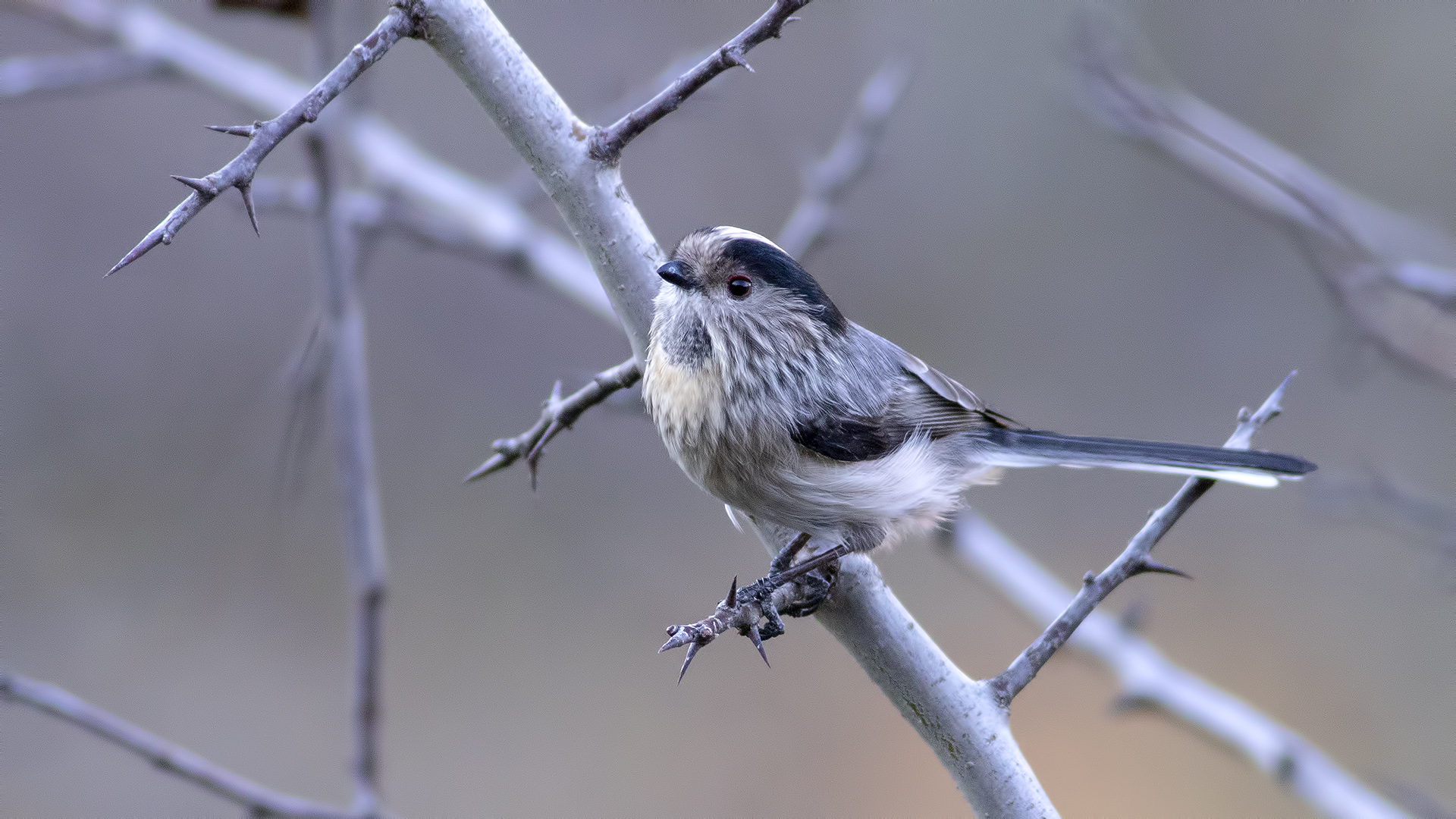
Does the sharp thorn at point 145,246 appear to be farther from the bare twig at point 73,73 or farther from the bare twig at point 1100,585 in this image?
the bare twig at point 73,73

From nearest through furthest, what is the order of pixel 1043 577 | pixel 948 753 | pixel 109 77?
pixel 948 753 < pixel 109 77 < pixel 1043 577

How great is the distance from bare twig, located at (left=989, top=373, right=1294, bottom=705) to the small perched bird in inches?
2.2

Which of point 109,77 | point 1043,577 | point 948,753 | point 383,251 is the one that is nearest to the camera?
point 948,753

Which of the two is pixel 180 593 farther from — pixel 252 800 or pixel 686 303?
pixel 686 303

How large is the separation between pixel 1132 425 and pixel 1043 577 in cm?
290

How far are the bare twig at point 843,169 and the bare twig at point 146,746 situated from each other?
1.49 m

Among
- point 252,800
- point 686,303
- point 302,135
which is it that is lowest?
point 252,800

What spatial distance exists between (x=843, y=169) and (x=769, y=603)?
1555mm

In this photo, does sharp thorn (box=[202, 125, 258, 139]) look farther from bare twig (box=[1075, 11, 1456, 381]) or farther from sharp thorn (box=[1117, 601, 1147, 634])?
sharp thorn (box=[1117, 601, 1147, 634])

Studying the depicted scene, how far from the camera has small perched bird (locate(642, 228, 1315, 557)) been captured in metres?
1.44

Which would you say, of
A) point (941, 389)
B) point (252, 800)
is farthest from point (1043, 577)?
Result: point (252, 800)

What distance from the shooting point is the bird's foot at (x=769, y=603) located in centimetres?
96

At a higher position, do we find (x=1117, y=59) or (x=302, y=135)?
(x=1117, y=59)

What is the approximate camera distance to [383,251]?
496 centimetres
